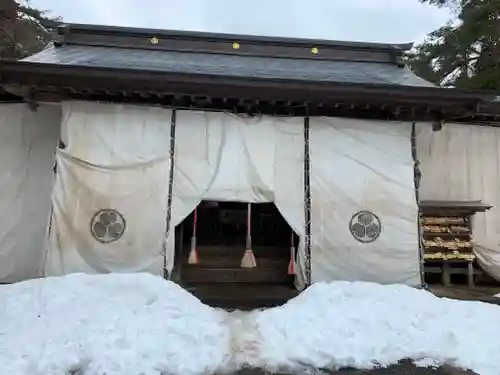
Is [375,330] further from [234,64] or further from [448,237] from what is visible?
[234,64]

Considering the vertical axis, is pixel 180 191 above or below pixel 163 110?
below

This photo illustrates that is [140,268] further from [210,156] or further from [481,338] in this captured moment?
[481,338]

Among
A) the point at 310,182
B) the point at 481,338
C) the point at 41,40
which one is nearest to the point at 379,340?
the point at 481,338

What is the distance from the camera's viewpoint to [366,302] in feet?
16.6

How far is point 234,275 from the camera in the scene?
310 inches

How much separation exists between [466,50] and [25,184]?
12.8 meters

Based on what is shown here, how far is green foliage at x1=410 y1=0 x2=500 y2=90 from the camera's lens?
11.5m

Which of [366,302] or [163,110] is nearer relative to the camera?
[366,302]

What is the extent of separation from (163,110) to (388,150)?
3.63 metres

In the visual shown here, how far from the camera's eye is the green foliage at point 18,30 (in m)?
12.5

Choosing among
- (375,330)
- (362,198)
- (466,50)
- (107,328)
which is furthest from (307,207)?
(466,50)

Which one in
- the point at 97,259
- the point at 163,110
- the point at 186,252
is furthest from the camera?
the point at 186,252

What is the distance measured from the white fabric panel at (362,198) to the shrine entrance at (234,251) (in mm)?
859

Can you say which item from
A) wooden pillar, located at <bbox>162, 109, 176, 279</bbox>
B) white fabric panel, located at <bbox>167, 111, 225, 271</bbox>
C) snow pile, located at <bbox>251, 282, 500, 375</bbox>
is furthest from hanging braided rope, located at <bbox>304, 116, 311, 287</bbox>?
wooden pillar, located at <bbox>162, 109, 176, 279</bbox>
